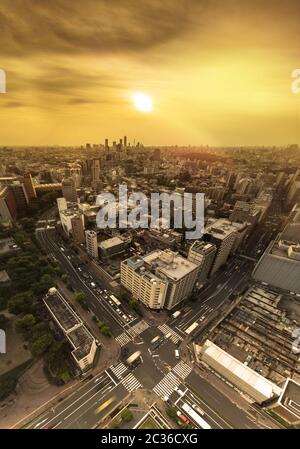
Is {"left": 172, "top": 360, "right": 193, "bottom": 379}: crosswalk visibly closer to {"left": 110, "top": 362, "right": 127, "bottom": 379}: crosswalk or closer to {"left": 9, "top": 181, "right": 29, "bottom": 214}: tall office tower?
{"left": 110, "top": 362, "right": 127, "bottom": 379}: crosswalk

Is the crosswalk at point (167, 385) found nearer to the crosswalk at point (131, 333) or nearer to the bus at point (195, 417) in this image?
the bus at point (195, 417)

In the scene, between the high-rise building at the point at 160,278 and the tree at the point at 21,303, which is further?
the high-rise building at the point at 160,278

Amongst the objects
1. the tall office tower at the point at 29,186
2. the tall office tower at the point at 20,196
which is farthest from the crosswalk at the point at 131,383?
the tall office tower at the point at 29,186

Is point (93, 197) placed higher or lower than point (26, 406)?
higher

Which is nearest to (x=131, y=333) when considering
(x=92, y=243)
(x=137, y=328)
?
(x=137, y=328)

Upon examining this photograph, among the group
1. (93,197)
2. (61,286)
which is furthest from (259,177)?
(61,286)

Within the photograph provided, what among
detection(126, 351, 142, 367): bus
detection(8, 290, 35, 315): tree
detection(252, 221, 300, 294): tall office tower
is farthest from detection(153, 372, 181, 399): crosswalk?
detection(252, 221, 300, 294): tall office tower
